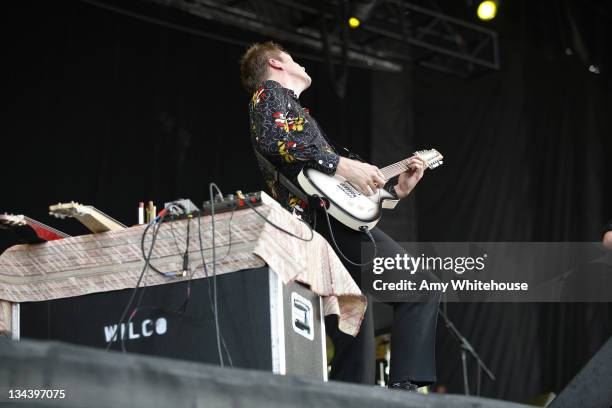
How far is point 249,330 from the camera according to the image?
7.96 feet

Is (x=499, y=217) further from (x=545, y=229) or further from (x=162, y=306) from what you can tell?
(x=162, y=306)

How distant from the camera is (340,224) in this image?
319 cm

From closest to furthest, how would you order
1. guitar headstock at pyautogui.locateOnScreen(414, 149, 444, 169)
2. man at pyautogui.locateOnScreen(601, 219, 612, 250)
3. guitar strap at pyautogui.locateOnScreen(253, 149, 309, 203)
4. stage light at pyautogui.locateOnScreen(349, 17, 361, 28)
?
guitar strap at pyautogui.locateOnScreen(253, 149, 309, 203) → guitar headstock at pyautogui.locateOnScreen(414, 149, 444, 169) → man at pyautogui.locateOnScreen(601, 219, 612, 250) → stage light at pyautogui.locateOnScreen(349, 17, 361, 28)

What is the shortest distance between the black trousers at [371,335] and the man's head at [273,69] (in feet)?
1.94

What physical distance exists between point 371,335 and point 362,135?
366 cm

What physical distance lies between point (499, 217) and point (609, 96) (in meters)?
1.75

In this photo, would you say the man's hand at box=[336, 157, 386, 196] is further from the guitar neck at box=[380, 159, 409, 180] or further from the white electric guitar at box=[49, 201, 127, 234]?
the white electric guitar at box=[49, 201, 127, 234]

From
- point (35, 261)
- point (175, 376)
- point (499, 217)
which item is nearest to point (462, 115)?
point (499, 217)

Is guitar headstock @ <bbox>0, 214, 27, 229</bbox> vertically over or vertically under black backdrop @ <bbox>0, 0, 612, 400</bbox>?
under

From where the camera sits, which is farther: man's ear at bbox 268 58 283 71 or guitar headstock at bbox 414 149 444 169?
guitar headstock at bbox 414 149 444 169

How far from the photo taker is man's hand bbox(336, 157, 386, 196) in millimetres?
3100

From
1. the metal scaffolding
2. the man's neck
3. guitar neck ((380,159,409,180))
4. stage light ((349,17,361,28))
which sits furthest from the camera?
stage light ((349,17,361,28))

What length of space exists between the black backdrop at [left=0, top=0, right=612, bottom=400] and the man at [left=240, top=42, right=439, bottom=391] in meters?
2.30

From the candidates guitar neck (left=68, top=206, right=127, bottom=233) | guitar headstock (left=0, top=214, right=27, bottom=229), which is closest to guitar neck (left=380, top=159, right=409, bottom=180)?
guitar neck (left=68, top=206, right=127, bottom=233)
